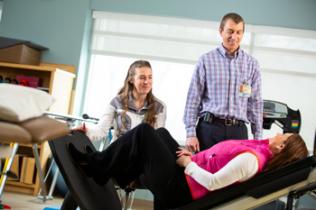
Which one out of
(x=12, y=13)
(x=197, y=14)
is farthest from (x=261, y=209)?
(x=12, y=13)

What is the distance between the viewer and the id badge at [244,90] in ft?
9.02

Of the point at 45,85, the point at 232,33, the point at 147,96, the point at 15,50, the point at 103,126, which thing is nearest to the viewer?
the point at 232,33

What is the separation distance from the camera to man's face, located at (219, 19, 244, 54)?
2635 millimetres

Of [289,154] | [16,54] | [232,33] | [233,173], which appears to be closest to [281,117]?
[232,33]

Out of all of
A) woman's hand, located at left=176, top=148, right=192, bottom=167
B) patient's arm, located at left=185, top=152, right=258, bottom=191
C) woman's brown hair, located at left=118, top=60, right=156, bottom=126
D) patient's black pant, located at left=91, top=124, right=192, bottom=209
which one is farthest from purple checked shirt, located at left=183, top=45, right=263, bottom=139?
patient's arm, located at left=185, top=152, right=258, bottom=191

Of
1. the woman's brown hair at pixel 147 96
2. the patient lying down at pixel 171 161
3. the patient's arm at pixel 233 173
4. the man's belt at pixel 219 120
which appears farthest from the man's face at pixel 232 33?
the patient's arm at pixel 233 173

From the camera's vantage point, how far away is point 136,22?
496cm

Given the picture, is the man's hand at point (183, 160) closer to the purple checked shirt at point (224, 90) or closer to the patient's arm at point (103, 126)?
the purple checked shirt at point (224, 90)

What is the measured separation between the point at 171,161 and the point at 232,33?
927 millimetres

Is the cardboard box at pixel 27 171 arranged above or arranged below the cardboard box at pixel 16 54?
below

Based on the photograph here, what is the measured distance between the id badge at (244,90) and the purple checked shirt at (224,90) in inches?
0.5

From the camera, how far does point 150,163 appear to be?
7.09 feet

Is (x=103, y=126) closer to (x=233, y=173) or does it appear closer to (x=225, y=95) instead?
(x=225, y=95)

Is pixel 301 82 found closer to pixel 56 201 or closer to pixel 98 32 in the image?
pixel 98 32
